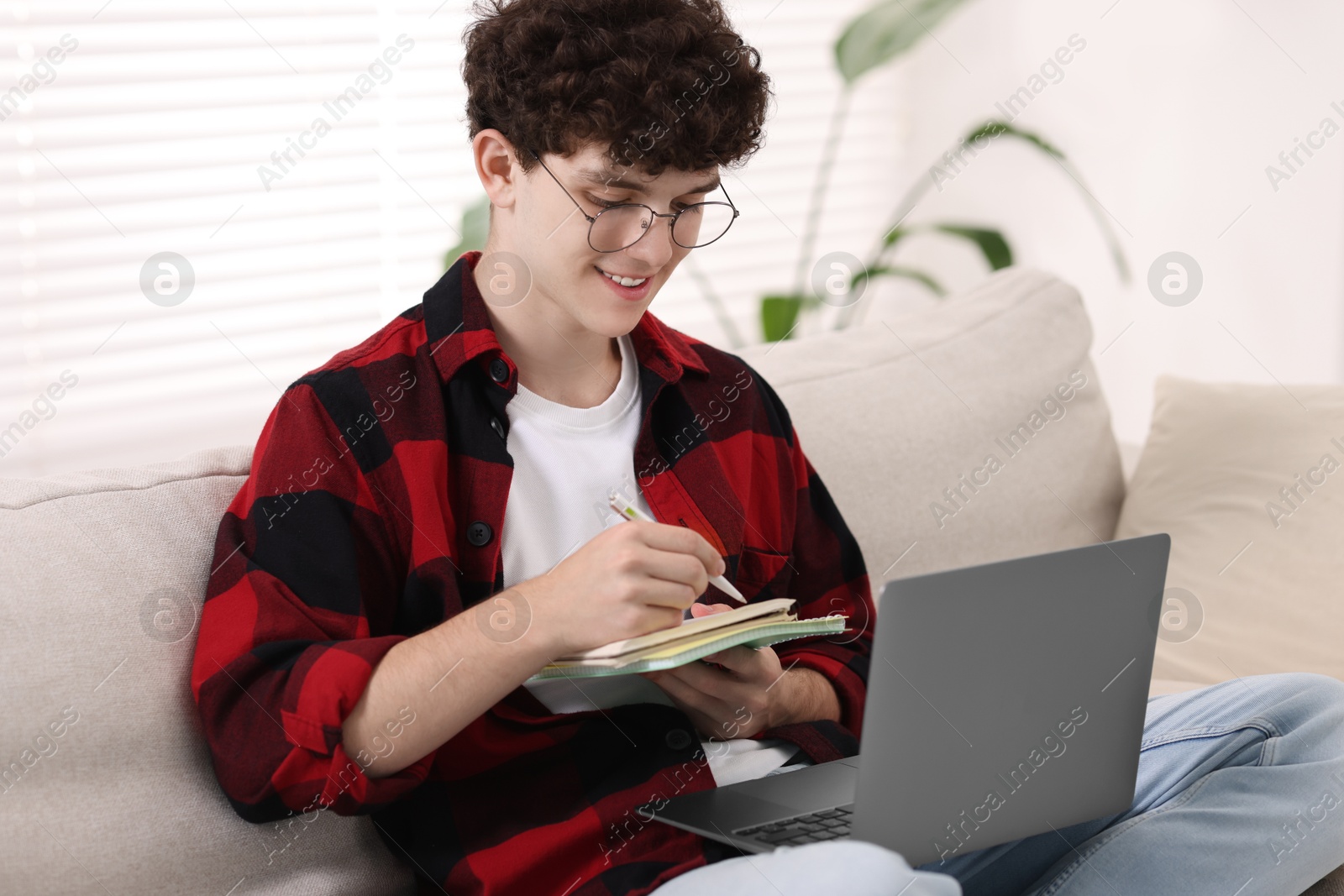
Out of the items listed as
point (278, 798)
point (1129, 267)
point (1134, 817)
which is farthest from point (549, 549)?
point (1129, 267)

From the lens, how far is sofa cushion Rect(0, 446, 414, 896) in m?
1.00

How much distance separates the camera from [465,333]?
1.17m

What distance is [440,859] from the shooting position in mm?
1072

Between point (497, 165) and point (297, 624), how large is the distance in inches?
19.0

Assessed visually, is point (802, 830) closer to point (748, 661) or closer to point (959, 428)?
point (748, 661)

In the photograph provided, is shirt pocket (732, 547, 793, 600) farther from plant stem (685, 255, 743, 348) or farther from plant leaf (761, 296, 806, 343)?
plant stem (685, 255, 743, 348)

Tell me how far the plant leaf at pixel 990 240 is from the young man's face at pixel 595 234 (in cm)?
156

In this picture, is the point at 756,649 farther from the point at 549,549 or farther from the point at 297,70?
the point at 297,70

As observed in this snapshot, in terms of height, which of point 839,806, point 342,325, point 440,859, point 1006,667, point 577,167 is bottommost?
point 342,325

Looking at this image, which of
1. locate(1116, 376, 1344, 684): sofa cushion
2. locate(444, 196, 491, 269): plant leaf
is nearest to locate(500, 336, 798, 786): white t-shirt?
locate(1116, 376, 1344, 684): sofa cushion

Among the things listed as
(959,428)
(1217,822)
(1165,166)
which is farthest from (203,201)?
(1165,166)

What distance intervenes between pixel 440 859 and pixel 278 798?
157 mm

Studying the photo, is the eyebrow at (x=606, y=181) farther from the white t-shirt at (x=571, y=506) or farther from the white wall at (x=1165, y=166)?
the white wall at (x=1165, y=166)

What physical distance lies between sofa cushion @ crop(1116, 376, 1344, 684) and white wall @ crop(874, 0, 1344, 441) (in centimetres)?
85
